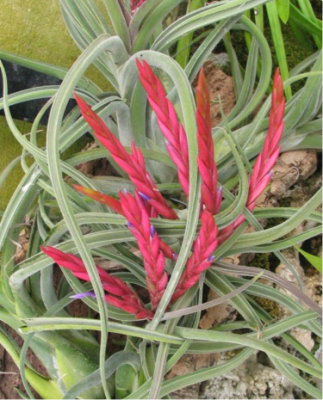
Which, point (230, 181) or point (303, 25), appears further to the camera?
point (303, 25)

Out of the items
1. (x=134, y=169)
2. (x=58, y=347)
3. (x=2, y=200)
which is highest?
(x=134, y=169)

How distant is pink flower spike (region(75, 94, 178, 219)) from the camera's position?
410 millimetres

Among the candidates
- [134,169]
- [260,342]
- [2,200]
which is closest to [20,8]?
[2,200]

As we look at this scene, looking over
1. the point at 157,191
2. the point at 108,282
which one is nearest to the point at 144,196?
the point at 157,191

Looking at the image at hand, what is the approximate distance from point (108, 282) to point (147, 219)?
120 millimetres

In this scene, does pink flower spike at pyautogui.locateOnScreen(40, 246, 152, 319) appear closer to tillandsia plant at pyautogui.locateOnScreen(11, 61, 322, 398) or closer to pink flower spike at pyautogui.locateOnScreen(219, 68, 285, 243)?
tillandsia plant at pyautogui.locateOnScreen(11, 61, 322, 398)

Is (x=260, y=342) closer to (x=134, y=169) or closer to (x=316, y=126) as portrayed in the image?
(x=134, y=169)

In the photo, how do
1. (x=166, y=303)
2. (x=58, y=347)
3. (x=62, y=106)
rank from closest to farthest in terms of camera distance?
(x=62, y=106) < (x=166, y=303) < (x=58, y=347)

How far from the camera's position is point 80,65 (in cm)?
43

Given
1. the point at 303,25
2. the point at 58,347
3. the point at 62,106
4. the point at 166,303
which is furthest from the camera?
the point at 303,25

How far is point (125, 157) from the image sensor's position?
44cm

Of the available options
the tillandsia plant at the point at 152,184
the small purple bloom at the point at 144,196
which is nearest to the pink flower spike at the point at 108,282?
the tillandsia plant at the point at 152,184

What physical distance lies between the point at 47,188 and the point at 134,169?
198 mm

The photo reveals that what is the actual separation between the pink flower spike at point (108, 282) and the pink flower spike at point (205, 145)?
16 centimetres
